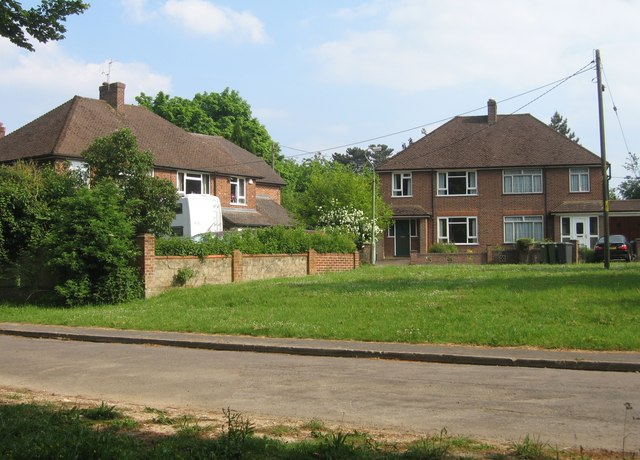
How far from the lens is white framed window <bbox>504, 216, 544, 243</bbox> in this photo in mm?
44750

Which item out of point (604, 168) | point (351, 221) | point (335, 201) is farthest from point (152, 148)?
point (604, 168)

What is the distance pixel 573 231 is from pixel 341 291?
91.2 feet

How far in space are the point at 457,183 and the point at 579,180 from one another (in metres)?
7.57

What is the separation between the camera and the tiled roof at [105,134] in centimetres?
3631

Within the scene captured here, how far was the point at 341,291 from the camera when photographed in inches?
795

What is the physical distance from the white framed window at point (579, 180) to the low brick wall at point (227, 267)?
19.3m

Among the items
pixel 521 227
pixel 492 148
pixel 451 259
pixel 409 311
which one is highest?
pixel 492 148

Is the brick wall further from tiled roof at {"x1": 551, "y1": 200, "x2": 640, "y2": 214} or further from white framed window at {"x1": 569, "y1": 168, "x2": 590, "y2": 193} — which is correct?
white framed window at {"x1": 569, "y1": 168, "x2": 590, "y2": 193}

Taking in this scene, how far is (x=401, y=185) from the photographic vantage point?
155ft

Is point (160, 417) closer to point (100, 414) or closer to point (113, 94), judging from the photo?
point (100, 414)

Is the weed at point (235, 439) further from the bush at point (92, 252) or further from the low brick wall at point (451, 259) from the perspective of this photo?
the low brick wall at point (451, 259)

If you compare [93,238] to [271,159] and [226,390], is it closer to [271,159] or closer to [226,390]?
[226,390]

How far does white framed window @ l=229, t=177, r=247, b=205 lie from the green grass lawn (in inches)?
881

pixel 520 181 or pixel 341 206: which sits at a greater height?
pixel 520 181
